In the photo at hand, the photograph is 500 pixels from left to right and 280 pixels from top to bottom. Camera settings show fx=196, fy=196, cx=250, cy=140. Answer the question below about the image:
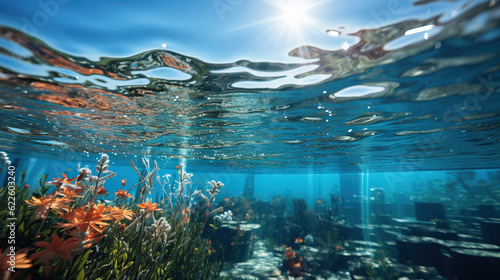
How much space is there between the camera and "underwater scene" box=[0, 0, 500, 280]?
298 cm

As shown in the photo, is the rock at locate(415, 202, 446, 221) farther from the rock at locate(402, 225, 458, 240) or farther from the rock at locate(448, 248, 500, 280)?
the rock at locate(448, 248, 500, 280)

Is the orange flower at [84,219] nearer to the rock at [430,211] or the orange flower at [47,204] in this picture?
the orange flower at [47,204]

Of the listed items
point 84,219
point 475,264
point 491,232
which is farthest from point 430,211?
point 84,219

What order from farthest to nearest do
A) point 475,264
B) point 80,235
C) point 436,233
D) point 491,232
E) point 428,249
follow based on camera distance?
1. point 491,232
2. point 436,233
3. point 428,249
4. point 475,264
5. point 80,235

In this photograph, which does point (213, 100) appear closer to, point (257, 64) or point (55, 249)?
point (257, 64)

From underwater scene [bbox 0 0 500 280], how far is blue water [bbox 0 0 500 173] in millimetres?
40

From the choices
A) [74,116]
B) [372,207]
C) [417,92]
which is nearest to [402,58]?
[417,92]

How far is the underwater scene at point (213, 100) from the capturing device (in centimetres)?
298

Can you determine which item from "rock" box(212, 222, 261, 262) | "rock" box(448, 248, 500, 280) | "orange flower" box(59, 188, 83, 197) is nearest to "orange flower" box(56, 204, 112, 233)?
"orange flower" box(59, 188, 83, 197)

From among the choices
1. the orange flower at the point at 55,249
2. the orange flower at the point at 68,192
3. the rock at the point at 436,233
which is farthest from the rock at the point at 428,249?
the orange flower at the point at 68,192

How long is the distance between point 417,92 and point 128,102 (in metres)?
11.3

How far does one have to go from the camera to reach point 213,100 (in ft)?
26.0

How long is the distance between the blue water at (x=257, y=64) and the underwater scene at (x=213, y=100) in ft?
0.13

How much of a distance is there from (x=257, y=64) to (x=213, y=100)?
2779mm
